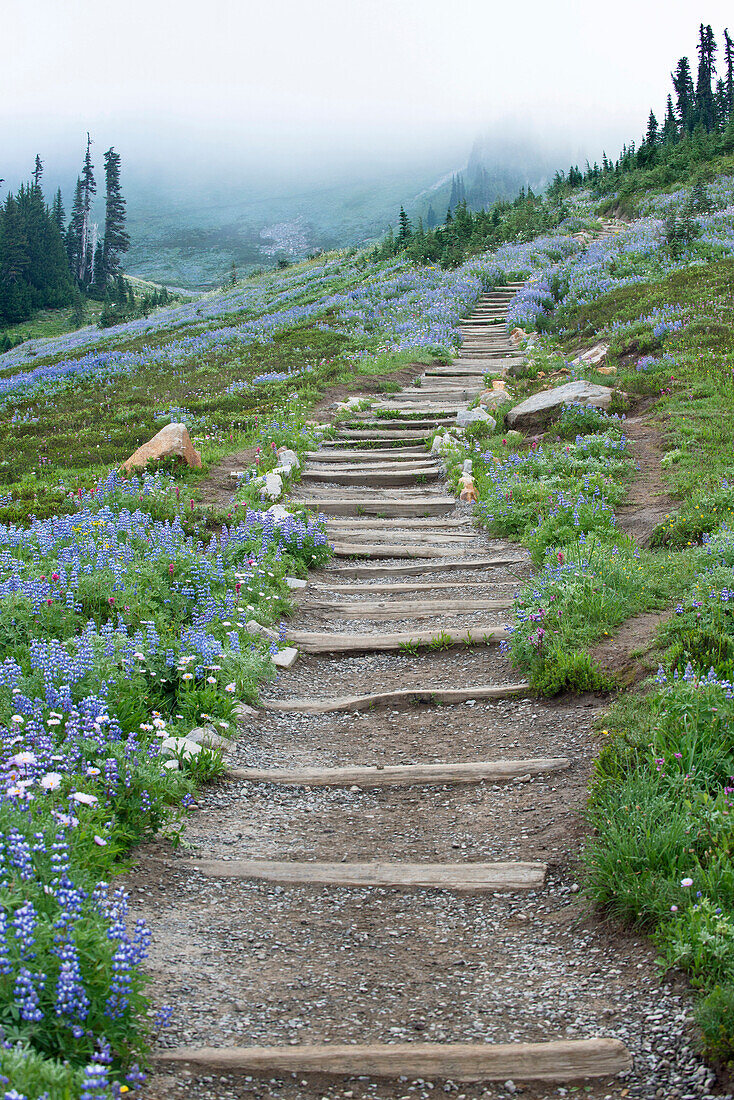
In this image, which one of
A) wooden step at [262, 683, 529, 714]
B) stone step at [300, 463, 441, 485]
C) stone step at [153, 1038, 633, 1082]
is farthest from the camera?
stone step at [300, 463, 441, 485]

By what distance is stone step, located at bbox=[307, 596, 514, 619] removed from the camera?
811cm

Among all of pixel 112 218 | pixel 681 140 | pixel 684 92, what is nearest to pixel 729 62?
pixel 684 92

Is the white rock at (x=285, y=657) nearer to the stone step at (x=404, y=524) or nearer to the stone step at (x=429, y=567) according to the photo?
the stone step at (x=429, y=567)

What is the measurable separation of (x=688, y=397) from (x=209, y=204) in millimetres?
188654

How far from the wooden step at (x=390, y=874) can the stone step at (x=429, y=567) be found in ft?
17.1

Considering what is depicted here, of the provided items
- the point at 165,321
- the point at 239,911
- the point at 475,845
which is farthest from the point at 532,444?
the point at 165,321

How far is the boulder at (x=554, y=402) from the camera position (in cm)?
1308

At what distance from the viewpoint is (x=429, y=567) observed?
31.4 ft

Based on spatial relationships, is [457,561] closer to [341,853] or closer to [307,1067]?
[341,853]

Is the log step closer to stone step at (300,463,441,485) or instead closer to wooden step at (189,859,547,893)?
wooden step at (189,859,547,893)

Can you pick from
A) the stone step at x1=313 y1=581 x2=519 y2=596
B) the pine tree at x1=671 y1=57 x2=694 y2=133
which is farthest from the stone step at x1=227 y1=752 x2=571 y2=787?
the pine tree at x1=671 y1=57 x2=694 y2=133

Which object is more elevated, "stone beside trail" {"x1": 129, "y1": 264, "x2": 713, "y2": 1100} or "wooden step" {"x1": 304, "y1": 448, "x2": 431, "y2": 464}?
"wooden step" {"x1": 304, "y1": 448, "x2": 431, "y2": 464}

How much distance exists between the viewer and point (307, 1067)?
297cm

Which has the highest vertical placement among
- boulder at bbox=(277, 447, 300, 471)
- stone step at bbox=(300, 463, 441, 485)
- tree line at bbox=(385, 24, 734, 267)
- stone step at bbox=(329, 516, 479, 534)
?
tree line at bbox=(385, 24, 734, 267)
